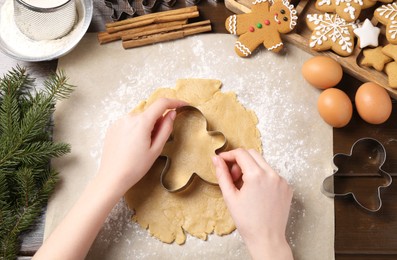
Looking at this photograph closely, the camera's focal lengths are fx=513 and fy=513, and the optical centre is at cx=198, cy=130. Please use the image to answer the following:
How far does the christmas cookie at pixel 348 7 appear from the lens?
1423 mm

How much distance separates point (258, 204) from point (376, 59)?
0.54 meters

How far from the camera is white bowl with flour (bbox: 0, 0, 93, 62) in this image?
145 centimetres

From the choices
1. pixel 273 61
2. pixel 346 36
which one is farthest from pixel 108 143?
pixel 346 36

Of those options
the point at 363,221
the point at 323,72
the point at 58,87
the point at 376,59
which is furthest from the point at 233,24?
the point at 363,221

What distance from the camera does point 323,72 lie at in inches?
54.7

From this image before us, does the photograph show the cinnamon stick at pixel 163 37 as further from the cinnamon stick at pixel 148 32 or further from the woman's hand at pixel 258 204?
the woman's hand at pixel 258 204

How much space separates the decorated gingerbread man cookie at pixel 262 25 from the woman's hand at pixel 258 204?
351mm

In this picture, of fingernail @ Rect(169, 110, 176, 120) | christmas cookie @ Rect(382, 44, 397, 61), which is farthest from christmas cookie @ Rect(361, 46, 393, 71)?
fingernail @ Rect(169, 110, 176, 120)

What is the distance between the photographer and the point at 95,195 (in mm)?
1272

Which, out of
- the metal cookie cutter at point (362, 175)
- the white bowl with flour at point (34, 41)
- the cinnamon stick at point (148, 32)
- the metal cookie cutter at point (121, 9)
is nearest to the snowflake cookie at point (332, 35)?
the metal cookie cutter at point (362, 175)

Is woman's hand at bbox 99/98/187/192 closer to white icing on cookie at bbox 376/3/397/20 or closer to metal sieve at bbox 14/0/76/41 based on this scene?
metal sieve at bbox 14/0/76/41

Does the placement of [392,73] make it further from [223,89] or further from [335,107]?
[223,89]

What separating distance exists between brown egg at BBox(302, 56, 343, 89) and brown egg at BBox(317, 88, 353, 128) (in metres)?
0.03

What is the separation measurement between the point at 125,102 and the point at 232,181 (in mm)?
410
